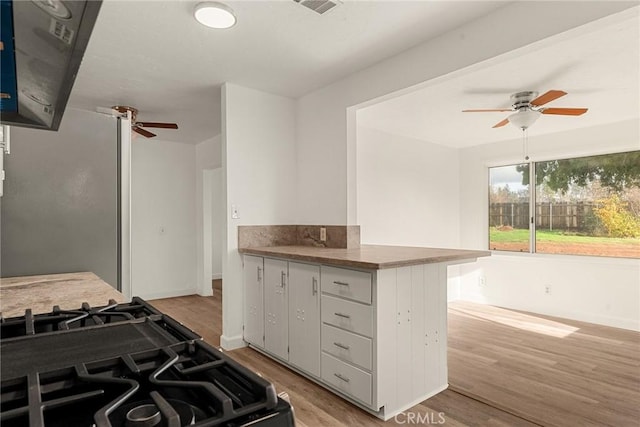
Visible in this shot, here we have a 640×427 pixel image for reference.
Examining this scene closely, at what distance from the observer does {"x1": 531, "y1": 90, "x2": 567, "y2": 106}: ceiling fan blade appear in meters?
2.76

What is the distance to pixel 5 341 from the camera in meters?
0.79

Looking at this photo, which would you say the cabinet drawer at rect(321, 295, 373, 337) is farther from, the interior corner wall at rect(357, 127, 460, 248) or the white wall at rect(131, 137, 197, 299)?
the white wall at rect(131, 137, 197, 299)

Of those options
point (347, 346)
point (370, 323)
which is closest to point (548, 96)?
point (370, 323)

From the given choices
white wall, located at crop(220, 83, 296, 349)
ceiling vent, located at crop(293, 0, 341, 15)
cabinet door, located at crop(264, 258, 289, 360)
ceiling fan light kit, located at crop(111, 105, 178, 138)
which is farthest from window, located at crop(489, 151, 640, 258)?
ceiling fan light kit, located at crop(111, 105, 178, 138)

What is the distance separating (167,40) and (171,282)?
13.0 feet

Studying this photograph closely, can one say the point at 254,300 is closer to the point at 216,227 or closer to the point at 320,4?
the point at 320,4

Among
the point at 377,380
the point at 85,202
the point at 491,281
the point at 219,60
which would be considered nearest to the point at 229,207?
the point at 219,60

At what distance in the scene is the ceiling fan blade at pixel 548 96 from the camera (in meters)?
2.76

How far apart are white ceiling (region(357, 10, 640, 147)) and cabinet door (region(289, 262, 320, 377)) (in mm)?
1639

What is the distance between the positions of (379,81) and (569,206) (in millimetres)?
3500

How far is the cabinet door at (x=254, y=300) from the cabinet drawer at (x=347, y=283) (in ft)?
2.80

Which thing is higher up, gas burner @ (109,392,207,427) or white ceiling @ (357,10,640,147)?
white ceiling @ (357,10,640,147)

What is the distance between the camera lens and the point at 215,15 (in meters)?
2.13

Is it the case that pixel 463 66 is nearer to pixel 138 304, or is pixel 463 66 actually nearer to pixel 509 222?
pixel 138 304
